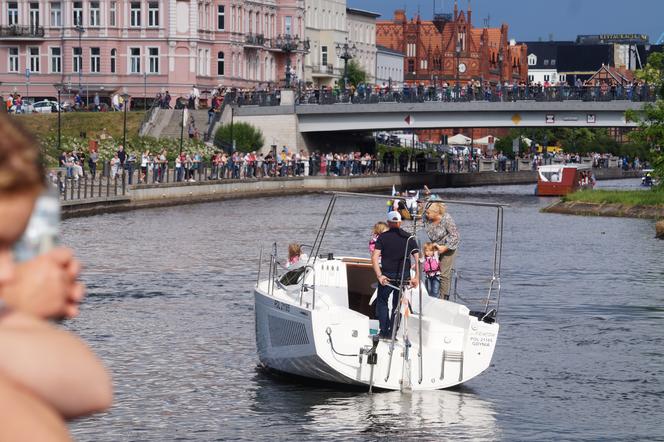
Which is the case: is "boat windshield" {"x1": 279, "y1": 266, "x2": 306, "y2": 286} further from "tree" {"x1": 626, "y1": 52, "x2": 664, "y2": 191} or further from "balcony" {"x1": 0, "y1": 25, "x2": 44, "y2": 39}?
"balcony" {"x1": 0, "y1": 25, "x2": 44, "y2": 39}

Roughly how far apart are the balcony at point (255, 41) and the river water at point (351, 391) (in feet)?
224

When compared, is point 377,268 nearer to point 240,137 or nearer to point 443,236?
point 443,236

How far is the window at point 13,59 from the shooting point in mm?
112750

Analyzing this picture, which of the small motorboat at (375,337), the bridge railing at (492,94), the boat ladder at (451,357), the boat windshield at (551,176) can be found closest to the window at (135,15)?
the bridge railing at (492,94)

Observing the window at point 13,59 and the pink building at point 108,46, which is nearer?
the pink building at point 108,46

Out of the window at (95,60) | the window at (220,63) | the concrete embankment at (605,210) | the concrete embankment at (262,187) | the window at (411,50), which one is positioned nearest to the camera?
the concrete embankment at (262,187)

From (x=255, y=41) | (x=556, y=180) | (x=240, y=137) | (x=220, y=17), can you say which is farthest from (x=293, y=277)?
(x=255, y=41)

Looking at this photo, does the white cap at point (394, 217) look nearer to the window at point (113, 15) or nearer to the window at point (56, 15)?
the window at point (113, 15)

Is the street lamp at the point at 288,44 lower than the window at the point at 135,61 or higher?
higher

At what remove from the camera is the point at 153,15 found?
11169cm

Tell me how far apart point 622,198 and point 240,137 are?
29.6m

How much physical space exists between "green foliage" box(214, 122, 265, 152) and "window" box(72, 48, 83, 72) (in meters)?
21.9

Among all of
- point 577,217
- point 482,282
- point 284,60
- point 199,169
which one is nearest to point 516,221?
point 577,217

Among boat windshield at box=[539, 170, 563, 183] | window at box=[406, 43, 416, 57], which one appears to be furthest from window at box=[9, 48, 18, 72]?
window at box=[406, 43, 416, 57]
